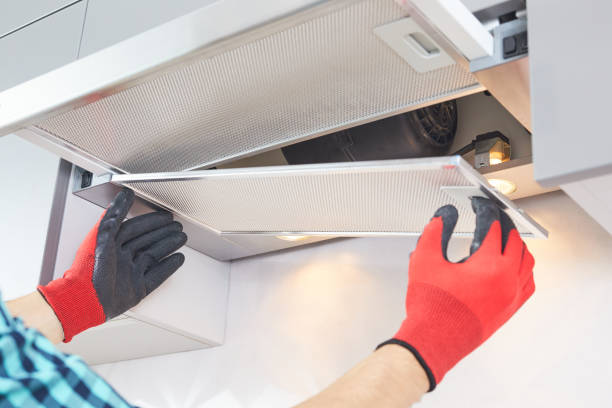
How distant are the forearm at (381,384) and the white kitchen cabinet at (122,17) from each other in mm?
738

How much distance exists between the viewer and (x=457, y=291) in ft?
2.49

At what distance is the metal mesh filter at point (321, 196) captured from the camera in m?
0.92

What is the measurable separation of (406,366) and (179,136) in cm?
59

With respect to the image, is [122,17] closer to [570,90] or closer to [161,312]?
[161,312]

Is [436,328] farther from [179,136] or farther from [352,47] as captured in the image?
[179,136]

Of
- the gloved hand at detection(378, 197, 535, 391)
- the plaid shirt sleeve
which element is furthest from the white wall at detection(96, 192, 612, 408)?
the plaid shirt sleeve

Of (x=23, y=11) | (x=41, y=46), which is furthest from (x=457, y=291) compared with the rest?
(x=23, y=11)

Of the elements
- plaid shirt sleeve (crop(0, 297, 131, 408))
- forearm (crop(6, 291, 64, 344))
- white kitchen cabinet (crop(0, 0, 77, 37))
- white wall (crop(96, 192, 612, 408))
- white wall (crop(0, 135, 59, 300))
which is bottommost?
white wall (crop(96, 192, 612, 408))

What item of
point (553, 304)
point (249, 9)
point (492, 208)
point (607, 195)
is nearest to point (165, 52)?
point (249, 9)

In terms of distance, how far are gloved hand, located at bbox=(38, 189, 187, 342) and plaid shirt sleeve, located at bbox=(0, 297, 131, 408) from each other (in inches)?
22.9

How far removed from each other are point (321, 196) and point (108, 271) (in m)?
0.43

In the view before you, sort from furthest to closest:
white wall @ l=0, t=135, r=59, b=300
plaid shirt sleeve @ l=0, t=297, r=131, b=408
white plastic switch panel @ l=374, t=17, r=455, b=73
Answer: white wall @ l=0, t=135, r=59, b=300 → white plastic switch panel @ l=374, t=17, r=455, b=73 → plaid shirt sleeve @ l=0, t=297, r=131, b=408

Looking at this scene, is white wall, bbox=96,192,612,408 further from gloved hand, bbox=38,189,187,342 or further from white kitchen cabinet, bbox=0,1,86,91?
white kitchen cabinet, bbox=0,1,86,91

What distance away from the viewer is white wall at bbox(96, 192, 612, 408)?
1119 mm
